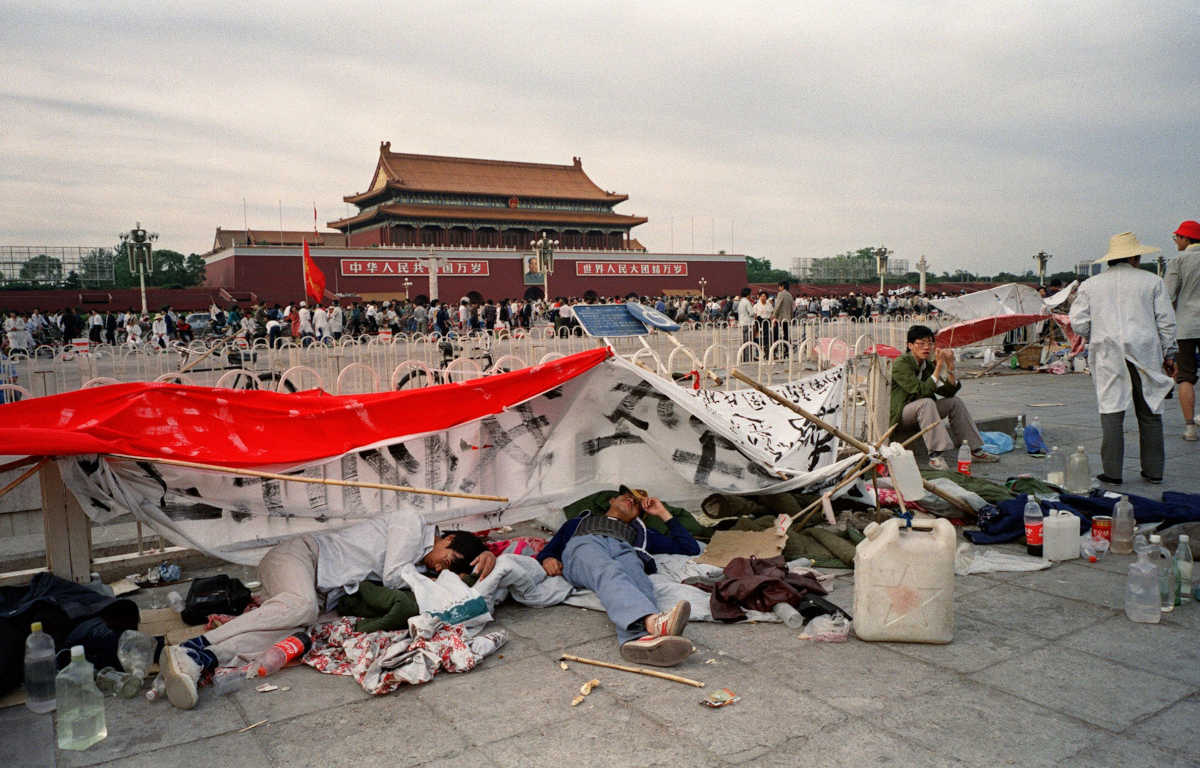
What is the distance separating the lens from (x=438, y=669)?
3.11 m

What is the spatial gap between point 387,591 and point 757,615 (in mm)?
1655

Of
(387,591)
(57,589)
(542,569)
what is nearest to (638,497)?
(542,569)

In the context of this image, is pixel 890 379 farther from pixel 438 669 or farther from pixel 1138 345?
pixel 438 669

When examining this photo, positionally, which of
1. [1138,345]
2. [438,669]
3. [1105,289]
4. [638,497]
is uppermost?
[1105,289]

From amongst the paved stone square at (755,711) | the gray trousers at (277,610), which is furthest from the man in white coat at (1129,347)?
the gray trousers at (277,610)

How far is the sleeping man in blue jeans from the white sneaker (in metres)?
1.58

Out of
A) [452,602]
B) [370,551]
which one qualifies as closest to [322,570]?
[370,551]

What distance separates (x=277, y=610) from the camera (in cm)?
333

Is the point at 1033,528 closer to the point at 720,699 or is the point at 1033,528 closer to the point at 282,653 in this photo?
the point at 720,699

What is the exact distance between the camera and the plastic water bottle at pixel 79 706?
2621mm

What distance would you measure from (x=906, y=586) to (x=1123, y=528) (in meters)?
1.89

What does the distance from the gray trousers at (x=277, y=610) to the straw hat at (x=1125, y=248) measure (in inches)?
219

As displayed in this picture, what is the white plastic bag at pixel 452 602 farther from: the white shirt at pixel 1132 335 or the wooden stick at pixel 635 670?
the white shirt at pixel 1132 335

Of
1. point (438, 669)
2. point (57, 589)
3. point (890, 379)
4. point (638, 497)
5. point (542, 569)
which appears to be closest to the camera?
point (438, 669)
